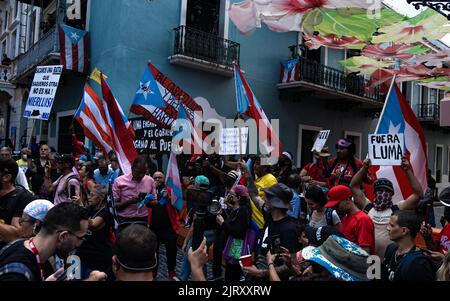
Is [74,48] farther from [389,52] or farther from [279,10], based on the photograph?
[389,52]

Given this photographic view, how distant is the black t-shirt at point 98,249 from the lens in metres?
4.12

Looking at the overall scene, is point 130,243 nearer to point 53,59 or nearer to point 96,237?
point 96,237

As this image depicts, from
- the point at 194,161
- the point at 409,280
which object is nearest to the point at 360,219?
the point at 409,280

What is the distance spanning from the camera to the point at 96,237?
165 inches

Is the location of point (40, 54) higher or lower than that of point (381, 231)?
higher

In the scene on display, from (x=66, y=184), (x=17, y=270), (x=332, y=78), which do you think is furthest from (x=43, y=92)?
(x=332, y=78)

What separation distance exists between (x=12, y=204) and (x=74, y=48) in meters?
9.62

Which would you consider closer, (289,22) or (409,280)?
(409,280)

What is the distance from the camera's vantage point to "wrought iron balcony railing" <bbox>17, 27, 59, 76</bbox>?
42.8 ft

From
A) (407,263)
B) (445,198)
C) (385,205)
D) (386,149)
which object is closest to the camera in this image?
(407,263)

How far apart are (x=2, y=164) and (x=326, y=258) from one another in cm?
288

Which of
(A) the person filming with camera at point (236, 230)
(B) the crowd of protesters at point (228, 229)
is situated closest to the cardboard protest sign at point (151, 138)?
(B) the crowd of protesters at point (228, 229)

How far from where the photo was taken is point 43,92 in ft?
26.6

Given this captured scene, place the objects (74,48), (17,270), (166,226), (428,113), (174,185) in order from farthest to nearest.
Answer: (428,113)
(74,48)
(174,185)
(166,226)
(17,270)
